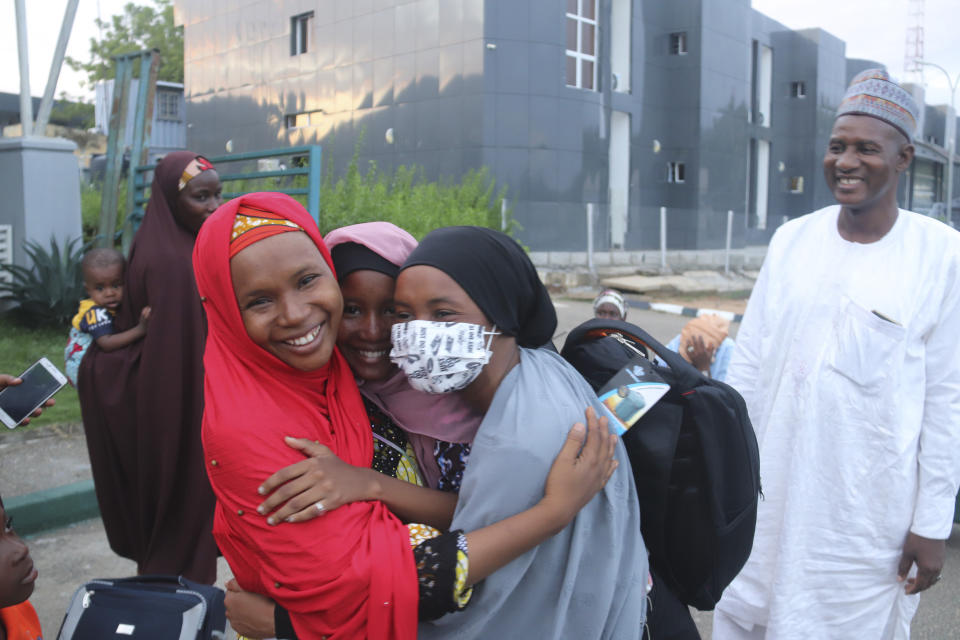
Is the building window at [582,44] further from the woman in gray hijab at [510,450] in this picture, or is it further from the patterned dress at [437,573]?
the patterned dress at [437,573]

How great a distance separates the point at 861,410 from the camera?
2.42 m

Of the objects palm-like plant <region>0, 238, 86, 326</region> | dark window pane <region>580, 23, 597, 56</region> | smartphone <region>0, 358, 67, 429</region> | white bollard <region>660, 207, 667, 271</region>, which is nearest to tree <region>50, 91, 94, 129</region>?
dark window pane <region>580, 23, 597, 56</region>

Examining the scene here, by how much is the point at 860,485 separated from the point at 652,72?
2142 cm

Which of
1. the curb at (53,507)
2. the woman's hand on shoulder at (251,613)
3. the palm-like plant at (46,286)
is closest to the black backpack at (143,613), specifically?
the woman's hand on shoulder at (251,613)

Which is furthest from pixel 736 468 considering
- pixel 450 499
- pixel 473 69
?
pixel 473 69

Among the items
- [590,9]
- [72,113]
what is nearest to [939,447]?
[590,9]

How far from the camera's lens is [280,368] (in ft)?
5.39

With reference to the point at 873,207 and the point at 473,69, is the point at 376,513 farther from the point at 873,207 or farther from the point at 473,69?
the point at 473,69

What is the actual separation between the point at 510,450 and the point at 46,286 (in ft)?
26.9

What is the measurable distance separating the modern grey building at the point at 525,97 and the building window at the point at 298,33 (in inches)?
1.5

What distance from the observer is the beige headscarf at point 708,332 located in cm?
314

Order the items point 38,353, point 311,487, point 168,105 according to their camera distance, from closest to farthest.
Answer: point 311,487, point 38,353, point 168,105

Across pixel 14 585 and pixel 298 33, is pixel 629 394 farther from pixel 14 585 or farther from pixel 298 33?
pixel 298 33

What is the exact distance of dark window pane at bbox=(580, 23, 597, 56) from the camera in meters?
19.1
